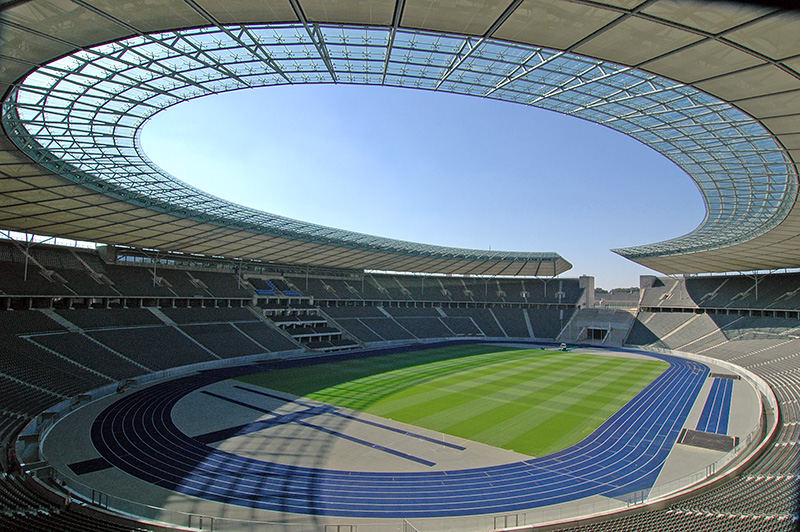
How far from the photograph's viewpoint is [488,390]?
108ft

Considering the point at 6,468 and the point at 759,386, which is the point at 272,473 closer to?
the point at 6,468

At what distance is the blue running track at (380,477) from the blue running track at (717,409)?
2.34 meters

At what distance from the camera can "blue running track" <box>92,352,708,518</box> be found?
616 inches

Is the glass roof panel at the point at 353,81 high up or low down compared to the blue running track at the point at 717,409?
up

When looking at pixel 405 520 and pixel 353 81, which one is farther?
pixel 353 81

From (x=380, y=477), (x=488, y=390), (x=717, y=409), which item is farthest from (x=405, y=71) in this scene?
(x=717, y=409)

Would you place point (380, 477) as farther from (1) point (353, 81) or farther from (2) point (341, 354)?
(2) point (341, 354)

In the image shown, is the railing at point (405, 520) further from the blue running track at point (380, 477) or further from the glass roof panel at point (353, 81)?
the glass roof panel at point (353, 81)

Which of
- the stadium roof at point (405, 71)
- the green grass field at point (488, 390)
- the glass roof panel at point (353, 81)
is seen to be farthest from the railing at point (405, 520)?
the glass roof panel at point (353, 81)

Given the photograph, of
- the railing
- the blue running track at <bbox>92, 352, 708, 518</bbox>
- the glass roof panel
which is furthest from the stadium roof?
the blue running track at <bbox>92, 352, 708, 518</bbox>

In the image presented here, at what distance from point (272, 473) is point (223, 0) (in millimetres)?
16167

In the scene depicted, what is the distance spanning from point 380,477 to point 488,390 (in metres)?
16.8

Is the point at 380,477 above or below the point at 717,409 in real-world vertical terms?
below

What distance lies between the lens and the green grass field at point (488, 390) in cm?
2422
